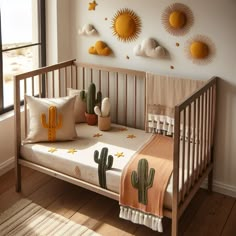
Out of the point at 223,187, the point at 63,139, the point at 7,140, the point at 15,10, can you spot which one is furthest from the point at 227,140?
the point at 15,10

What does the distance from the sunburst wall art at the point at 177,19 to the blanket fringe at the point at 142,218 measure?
1.24 m

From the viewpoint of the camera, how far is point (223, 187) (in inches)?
119

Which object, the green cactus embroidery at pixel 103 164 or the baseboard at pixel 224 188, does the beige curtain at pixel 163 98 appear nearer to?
the baseboard at pixel 224 188

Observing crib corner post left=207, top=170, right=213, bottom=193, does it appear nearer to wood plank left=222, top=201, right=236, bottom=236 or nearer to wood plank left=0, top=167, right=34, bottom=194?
wood plank left=222, top=201, right=236, bottom=236

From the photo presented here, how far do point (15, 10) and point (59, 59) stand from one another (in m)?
0.50

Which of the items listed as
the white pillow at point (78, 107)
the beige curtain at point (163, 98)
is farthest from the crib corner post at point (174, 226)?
the white pillow at point (78, 107)

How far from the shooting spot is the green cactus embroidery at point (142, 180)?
7.86ft

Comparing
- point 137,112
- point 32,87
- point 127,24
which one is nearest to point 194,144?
point 137,112

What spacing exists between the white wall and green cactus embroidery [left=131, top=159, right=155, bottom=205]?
2.53 ft

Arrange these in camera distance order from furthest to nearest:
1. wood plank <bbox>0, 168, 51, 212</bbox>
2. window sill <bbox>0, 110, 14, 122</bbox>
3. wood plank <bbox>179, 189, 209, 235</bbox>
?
window sill <bbox>0, 110, 14, 122</bbox>
wood plank <bbox>0, 168, 51, 212</bbox>
wood plank <bbox>179, 189, 209, 235</bbox>

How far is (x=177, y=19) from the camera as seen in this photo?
2855 mm

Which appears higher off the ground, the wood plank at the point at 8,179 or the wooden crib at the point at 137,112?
the wooden crib at the point at 137,112

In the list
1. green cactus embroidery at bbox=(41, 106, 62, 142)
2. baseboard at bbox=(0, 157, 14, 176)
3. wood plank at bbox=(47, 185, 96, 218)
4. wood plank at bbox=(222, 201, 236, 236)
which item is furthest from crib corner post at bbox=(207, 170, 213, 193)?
baseboard at bbox=(0, 157, 14, 176)

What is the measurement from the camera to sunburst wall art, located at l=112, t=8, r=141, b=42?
3.09 m
